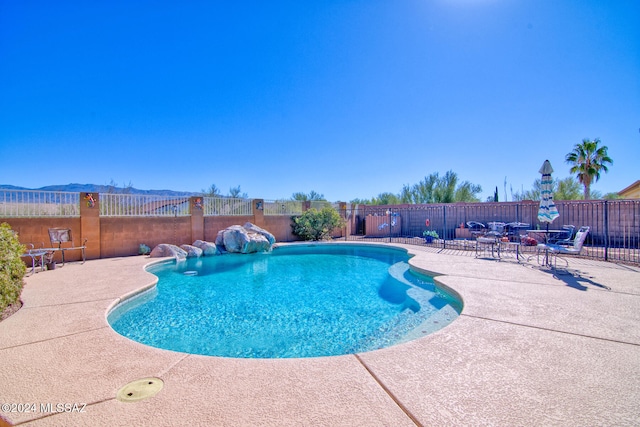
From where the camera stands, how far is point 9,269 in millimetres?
3768

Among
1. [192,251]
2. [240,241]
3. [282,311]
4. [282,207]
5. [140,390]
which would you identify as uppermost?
[282,207]

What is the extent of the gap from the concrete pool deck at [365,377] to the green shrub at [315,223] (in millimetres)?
11116

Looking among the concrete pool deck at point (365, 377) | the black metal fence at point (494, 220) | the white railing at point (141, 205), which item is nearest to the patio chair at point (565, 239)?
the black metal fence at point (494, 220)

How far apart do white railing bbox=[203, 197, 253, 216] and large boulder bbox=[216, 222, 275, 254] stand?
117cm

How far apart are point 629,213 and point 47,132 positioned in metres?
26.8

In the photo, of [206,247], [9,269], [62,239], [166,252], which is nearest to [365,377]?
[9,269]

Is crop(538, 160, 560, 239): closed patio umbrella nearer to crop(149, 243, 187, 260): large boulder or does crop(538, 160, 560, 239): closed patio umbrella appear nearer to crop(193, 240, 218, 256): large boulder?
crop(193, 240, 218, 256): large boulder

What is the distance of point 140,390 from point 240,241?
979cm

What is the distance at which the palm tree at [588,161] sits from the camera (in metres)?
16.8

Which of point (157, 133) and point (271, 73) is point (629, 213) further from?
point (157, 133)

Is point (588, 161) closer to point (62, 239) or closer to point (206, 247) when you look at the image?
point (206, 247)

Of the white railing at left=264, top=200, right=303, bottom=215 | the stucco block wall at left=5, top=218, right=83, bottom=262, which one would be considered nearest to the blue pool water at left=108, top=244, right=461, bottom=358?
the stucco block wall at left=5, top=218, right=83, bottom=262

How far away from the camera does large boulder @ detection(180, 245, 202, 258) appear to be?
10430 millimetres

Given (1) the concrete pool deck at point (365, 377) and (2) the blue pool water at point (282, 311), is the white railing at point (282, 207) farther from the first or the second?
(1) the concrete pool deck at point (365, 377)
